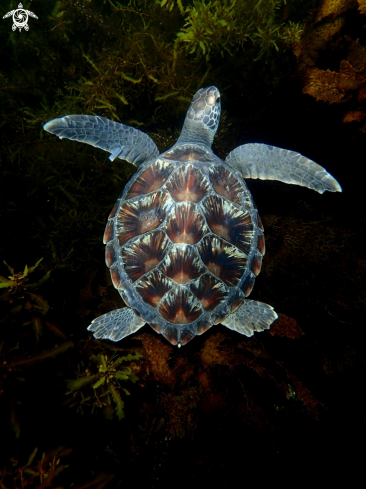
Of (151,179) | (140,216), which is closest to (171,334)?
(140,216)

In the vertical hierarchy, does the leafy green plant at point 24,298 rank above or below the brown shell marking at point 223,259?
below

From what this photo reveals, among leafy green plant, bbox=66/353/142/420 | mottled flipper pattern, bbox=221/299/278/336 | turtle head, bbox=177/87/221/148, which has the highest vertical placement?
turtle head, bbox=177/87/221/148

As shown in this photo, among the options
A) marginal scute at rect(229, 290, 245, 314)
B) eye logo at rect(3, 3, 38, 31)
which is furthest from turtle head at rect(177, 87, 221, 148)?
eye logo at rect(3, 3, 38, 31)

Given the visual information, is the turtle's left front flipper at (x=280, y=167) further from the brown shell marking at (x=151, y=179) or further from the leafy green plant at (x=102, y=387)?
the leafy green plant at (x=102, y=387)

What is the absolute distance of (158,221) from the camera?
6.90 feet

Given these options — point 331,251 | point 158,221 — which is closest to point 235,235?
point 158,221

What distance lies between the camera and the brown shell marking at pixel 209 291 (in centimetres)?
198

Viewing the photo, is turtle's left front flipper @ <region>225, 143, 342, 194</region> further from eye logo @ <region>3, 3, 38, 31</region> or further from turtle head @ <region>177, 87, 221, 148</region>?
eye logo @ <region>3, 3, 38, 31</region>

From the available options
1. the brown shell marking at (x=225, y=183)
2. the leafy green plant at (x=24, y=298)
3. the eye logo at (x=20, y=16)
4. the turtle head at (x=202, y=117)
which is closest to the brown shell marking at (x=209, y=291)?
the brown shell marking at (x=225, y=183)

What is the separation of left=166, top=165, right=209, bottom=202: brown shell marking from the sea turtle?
0.03ft

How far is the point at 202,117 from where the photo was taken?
273 cm

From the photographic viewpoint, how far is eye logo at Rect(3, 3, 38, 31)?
2959 mm

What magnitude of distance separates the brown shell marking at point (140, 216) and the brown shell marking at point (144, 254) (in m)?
0.10

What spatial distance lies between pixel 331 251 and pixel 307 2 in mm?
3333
